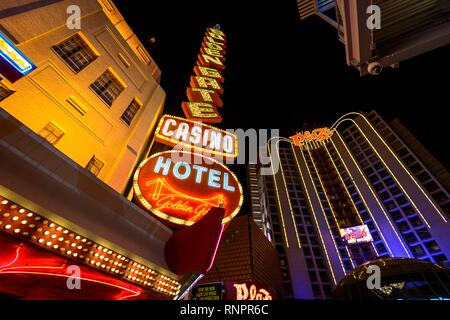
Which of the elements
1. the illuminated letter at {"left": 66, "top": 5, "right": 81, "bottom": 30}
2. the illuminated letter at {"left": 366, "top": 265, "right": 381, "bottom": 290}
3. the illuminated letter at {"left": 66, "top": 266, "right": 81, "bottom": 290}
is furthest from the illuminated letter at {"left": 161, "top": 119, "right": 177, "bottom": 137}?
the illuminated letter at {"left": 366, "top": 265, "right": 381, "bottom": 290}

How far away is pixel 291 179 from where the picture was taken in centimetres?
7819

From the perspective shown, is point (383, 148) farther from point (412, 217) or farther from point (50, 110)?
point (50, 110)

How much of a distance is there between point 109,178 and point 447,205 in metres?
65.1

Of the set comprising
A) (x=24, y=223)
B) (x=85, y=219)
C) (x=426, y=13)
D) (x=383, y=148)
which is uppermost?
(x=383, y=148)

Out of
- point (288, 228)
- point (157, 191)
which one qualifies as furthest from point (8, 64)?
point (288, 228)

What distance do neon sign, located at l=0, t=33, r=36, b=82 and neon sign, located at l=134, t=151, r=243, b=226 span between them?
3676 mm

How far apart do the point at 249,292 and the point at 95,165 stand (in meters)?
12.5

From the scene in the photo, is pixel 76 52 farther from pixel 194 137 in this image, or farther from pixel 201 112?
pixel 194 137

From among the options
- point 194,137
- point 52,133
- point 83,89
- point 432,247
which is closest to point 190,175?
point 194,137

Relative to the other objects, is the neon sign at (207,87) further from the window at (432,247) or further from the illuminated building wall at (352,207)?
the window at (432,247)

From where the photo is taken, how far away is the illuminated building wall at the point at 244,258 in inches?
1459

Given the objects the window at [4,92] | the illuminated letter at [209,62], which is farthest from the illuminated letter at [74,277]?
the illuminated letter at [209,62]

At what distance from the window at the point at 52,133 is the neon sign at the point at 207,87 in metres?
5.39

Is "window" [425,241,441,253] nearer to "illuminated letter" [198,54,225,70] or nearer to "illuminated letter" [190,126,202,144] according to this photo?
"illuminated letter" [198,54,225,70]
